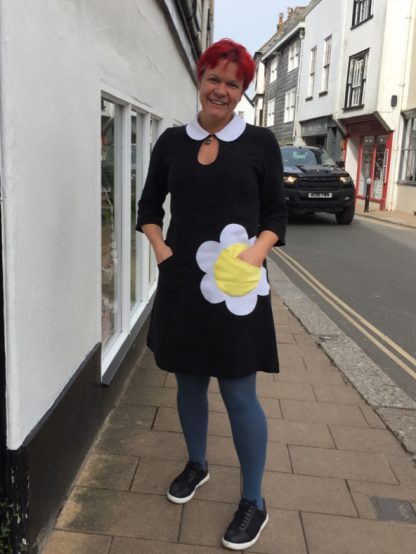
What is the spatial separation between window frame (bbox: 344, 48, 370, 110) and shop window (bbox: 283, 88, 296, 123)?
8.79 m

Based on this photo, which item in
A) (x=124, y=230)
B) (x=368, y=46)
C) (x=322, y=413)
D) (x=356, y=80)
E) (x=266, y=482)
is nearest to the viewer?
(x=266, y=482)

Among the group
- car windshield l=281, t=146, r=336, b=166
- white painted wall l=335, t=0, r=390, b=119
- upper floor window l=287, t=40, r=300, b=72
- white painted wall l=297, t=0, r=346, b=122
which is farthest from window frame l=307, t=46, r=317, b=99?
car windshield l=281, t=146, r=336, b=166

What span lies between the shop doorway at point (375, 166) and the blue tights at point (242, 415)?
17.0 meters

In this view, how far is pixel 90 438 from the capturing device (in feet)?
9.20

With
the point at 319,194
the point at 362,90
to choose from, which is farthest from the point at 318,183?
the point at 362,90

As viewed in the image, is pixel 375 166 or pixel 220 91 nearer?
pixel 220 91

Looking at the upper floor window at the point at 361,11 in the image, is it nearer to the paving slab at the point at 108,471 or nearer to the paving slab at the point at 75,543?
the paving slab at the point at 108,471

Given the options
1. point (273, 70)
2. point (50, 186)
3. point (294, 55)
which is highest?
point (273, 70)

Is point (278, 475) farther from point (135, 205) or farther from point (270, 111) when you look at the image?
point (270, 111)

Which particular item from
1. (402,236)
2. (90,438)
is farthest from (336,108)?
(90,438)

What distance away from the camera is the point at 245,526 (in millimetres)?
2221

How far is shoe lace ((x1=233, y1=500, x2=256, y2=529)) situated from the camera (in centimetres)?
223

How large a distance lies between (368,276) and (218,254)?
632 centimetres

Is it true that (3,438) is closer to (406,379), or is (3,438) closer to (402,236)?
(406,379)
